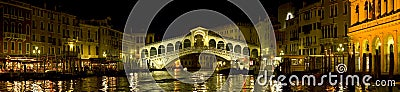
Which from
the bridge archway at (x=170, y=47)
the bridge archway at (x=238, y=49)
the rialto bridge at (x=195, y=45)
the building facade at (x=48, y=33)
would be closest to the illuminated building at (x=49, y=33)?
the building facade at (x=48, y=33)

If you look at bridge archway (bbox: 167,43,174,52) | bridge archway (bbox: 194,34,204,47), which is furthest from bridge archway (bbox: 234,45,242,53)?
bridge archway (bbox: 167,43,174,52)

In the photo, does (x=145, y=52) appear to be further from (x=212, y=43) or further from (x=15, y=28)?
(x=15, y=28)

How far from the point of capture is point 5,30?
55.3m

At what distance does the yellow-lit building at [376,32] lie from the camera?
31266 mm

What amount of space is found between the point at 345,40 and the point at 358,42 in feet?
33.9

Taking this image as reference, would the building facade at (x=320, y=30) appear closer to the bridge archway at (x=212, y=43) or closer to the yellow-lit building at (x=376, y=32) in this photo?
the yellow-lit building at (x=376, y=32)

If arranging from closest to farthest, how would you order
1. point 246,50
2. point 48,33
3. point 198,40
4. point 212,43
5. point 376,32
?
point 376,32 < point 48,33 < point 246,50 < point 198,40 < point 212,43

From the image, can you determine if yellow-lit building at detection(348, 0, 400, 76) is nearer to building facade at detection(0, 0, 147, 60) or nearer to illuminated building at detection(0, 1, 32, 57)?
building facade at detection(0, 0, 147, 60)

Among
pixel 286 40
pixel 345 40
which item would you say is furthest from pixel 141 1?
pixel 345 40

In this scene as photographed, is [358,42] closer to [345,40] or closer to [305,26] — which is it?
[345,40]

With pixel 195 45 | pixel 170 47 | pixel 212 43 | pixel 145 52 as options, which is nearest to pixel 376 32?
pixel 195 45

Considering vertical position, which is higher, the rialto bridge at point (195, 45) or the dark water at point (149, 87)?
the rialto bridge at point (195, 45)

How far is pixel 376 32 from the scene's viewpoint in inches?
1405

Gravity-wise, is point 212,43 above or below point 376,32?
above
